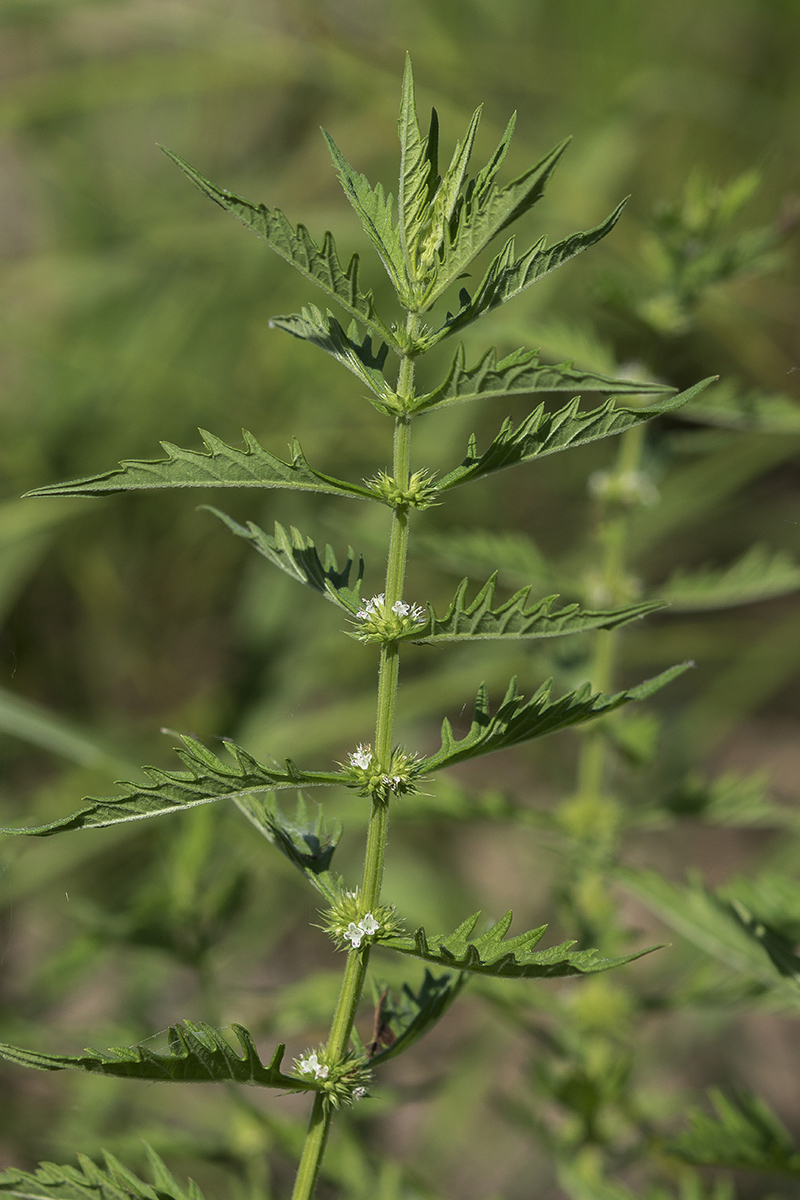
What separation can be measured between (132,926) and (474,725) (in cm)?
76

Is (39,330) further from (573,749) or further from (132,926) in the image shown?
(573,749)

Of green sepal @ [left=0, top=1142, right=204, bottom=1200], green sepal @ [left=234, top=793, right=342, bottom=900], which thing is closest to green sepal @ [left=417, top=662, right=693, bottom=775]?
green sepal @ [left=234, top=793, right=342, bottom=900]

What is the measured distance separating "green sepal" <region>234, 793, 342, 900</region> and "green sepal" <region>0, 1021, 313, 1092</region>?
13cm

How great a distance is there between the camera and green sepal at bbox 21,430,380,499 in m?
0.65

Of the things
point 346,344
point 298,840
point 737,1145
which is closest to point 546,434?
point 346,344

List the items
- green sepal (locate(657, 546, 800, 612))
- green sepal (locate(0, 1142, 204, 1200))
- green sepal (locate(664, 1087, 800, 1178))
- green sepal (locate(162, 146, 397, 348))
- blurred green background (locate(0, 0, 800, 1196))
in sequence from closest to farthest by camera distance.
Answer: green sepal (locate(162, 146, 397, 348)) < green sepal (locate(0, 1142, 204, 1200)) < green sepal (locate(664, 1087, 800, 1178)) < green sepal (locate(657, 546, 800, 612)) < blurred green background (locate(0, 0, 800, 1196))

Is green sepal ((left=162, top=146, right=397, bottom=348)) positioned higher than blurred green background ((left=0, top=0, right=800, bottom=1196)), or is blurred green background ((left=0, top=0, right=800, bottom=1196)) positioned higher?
blurred green background ((left=0, top=0, right=800, bottom=1196))

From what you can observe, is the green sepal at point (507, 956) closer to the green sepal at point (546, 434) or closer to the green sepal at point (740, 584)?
the green sepal at point (546, 434)

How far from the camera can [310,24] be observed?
Result: 2.17m

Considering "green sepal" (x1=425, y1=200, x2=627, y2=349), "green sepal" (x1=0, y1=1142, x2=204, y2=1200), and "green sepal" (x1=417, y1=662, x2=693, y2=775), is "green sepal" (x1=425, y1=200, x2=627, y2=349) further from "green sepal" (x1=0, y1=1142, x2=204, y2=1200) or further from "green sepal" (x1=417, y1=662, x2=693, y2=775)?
"green sepal" (x1=0, y1=1142, x2=204, y2=1200)

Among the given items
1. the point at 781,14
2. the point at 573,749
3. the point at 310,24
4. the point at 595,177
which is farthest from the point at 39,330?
the point at 781,14

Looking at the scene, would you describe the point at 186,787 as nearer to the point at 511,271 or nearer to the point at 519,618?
the point at 519,618

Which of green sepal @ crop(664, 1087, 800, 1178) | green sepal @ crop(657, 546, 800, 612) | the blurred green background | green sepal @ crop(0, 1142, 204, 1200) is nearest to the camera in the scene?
green sepal @ crop(0, 1142, 204, 1200)

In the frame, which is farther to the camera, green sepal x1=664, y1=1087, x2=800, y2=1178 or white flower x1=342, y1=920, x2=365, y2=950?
green sepal x1=664, y1=1087, x2=800, y2=1178
